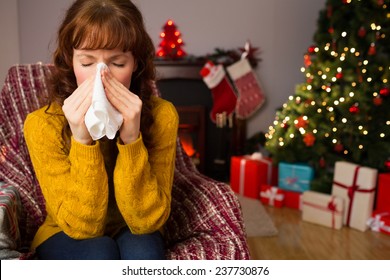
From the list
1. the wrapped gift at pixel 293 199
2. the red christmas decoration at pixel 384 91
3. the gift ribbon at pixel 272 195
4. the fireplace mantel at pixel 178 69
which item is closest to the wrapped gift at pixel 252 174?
the gift ribbon at pixel 272 195

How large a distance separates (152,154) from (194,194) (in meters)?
0.26

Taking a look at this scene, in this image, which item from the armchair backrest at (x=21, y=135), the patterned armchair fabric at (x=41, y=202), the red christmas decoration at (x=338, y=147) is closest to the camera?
the patterned armchair fabric at (x=41, y=202)

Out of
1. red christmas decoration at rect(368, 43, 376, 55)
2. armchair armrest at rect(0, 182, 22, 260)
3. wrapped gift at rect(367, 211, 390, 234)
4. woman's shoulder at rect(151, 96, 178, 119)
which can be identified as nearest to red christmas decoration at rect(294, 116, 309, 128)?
red christmas decoration at rect(368, 43, 376, 55)

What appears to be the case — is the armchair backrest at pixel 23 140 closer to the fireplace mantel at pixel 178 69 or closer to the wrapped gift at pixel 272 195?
the wrapped gift at pixel 272 195

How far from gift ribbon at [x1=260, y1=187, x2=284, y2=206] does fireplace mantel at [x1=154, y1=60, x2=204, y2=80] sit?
107cm

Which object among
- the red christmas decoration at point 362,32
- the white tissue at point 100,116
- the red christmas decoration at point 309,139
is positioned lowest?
the red christmas decoration at point 309,139

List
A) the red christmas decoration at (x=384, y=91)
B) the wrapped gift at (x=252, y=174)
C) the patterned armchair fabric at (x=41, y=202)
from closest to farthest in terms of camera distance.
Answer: the patterned armchair fabric at (x=41, y=202)
the red christmas decoration at (x=384, y=91)
the wrapped gift at (x=252, y=174)

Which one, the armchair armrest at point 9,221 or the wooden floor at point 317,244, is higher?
the armchair armrest at point 9,221

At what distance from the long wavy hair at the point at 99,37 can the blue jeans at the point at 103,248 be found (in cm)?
26

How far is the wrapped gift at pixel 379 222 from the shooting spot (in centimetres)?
254

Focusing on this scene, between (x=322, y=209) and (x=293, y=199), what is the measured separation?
0.36 meters

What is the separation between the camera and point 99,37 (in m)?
1.11

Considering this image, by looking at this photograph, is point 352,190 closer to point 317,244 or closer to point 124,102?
point 317,244
